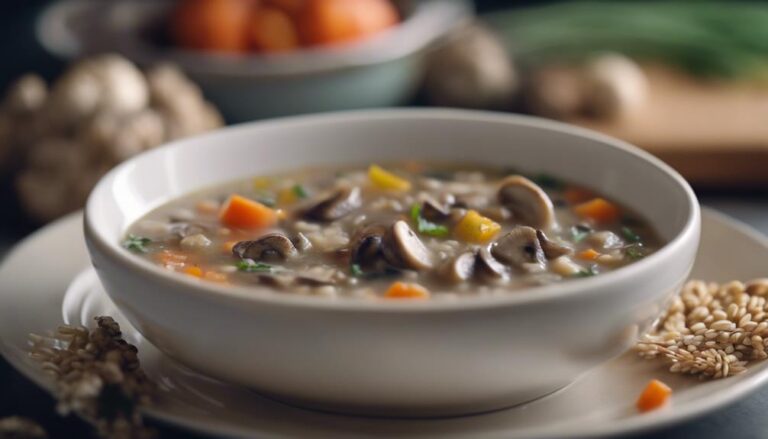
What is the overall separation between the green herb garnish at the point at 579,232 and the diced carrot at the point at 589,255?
0.09m

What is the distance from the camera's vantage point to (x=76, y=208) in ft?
12.9

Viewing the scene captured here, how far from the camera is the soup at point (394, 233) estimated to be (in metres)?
2.42

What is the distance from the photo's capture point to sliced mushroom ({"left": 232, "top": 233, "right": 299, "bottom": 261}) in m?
2.58

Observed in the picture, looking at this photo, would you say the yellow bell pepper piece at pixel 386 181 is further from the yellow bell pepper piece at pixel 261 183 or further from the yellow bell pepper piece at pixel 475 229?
the yellow bell pepper piece at pixel 475 229

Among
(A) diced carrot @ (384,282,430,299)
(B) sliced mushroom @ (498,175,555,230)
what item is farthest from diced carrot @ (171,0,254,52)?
(A) diced carrot @ (384,282,430,299)

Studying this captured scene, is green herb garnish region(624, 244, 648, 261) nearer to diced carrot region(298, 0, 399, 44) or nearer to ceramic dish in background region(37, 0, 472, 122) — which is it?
ceramic dish in background region(37, 0, 472, 122)

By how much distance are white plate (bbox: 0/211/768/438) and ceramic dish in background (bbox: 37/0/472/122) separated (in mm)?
1744

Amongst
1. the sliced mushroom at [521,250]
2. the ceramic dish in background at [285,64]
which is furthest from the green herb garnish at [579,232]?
the ceramic dish in background at [285,64]

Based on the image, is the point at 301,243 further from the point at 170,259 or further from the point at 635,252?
the point at 635,252

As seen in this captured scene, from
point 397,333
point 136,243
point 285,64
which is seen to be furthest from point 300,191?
point 285,64

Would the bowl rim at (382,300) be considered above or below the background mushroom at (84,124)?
above

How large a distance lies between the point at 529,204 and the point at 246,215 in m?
0.74

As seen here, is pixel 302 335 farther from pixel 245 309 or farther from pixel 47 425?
pixel 47 425

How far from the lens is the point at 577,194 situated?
308cm
